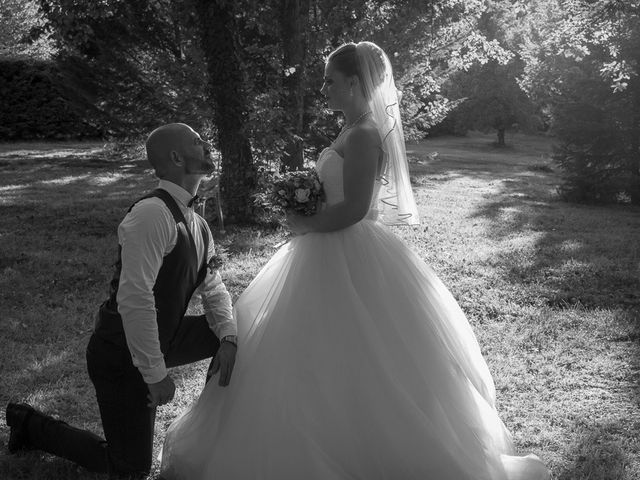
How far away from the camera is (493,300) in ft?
25.8

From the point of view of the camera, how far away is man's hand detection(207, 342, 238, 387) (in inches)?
147

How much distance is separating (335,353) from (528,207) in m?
12.7

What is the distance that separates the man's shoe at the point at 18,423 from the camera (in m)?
4.11

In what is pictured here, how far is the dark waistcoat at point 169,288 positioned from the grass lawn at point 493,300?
0.99 m

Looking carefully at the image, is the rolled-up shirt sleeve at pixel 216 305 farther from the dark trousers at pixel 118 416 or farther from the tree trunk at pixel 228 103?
the tree trunk at pixel 228 103

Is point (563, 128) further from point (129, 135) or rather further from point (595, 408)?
point (595, 408)

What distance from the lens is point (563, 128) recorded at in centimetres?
1783

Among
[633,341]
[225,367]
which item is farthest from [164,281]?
[633,341]

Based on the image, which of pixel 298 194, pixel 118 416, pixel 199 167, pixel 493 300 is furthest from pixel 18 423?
pixel 493 300

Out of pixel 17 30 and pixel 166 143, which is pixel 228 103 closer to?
pixel 166 143

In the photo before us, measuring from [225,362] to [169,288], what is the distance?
0.51m

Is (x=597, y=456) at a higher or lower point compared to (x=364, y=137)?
lower

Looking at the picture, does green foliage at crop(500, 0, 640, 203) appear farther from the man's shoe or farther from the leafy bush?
the man's shoe

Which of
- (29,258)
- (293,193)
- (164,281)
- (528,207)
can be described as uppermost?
(293,193)
